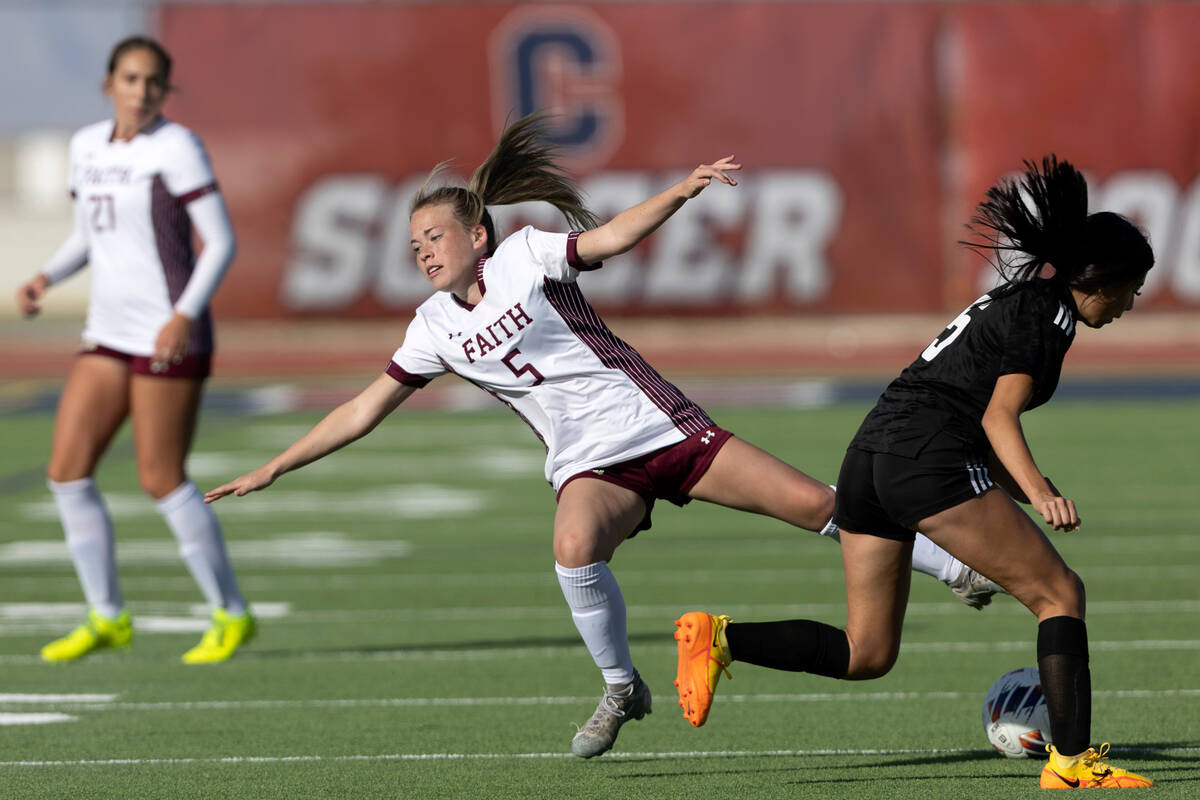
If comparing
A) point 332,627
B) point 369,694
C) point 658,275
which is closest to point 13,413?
point 658,275

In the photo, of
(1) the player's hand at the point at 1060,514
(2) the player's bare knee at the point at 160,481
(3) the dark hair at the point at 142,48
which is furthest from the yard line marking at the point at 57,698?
(1) the player's hand at the point at 1060,514

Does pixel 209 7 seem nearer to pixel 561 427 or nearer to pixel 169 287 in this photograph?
pixel 169 287

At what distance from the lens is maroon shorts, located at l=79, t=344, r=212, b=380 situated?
25.4 ft

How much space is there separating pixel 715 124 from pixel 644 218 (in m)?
20.1

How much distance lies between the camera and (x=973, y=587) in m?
5.85

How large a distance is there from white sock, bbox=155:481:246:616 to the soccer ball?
3329 millimetres

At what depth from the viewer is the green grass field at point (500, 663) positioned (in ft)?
18.8

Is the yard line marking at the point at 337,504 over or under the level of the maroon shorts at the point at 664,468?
under

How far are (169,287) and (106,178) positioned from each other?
50 centimetres

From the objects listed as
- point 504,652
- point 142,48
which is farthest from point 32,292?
point 504,652

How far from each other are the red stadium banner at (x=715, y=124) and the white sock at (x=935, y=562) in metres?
19.0

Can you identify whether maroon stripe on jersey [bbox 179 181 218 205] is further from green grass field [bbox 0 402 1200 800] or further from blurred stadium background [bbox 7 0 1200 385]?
blurred stadium background [bbox 7 0 1200 385]

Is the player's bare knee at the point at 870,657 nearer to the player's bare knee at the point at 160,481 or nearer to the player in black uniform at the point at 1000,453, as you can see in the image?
the player in black uniform at the point at 1000,453

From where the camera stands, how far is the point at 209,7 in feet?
82.3
